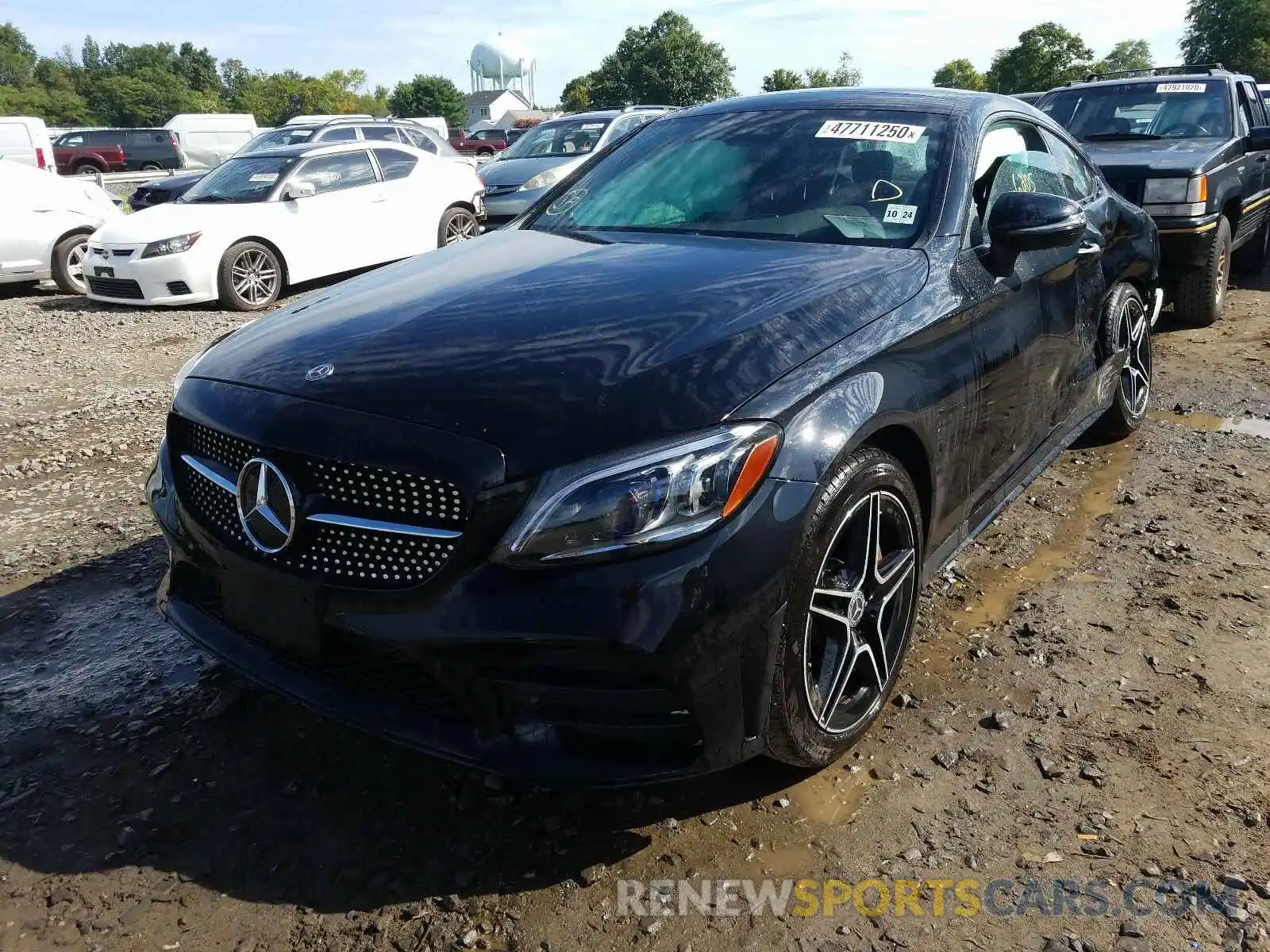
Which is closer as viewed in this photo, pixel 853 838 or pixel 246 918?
pixel 246 918

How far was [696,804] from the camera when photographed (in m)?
2.44

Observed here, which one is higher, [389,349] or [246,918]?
[389,349]

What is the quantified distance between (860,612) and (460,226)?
32.3ft

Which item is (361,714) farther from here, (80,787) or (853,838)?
(853,838)

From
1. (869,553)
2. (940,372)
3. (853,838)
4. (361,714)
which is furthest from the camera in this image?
(940,372)

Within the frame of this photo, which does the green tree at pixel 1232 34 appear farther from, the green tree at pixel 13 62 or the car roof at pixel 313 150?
the green tree at pixel 13 62

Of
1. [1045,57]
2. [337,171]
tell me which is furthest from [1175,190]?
[1045,57]

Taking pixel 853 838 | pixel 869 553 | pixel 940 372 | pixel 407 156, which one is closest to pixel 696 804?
pixel 853 838

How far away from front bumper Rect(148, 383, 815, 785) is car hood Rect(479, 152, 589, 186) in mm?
11231

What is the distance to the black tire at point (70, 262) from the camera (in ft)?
34.1

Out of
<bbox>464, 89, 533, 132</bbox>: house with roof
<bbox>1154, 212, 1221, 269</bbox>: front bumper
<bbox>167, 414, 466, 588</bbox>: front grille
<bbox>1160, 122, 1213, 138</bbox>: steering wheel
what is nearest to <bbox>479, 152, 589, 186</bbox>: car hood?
<bbox>1160, 122, 1213, 138</bbox>: steering wheel

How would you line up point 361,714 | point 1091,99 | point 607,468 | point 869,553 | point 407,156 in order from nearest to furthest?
point 607,468 < point 361,714 < point 869,553 < point 1091,99 < point 407,156

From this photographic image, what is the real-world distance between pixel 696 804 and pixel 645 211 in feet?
6.50

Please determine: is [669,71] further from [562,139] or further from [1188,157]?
[1188,157]
